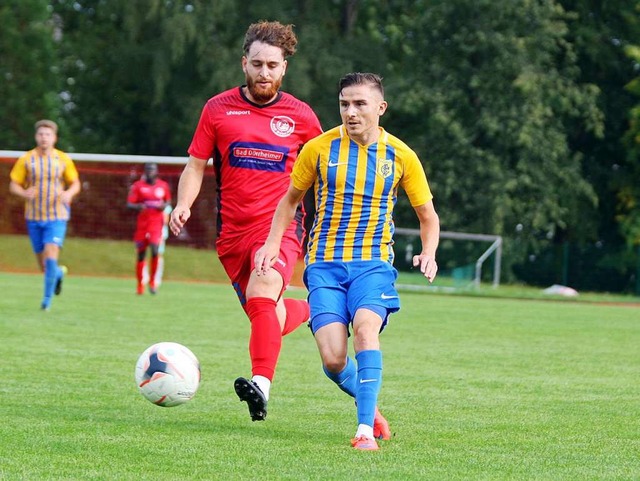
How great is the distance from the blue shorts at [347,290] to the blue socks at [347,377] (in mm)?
326

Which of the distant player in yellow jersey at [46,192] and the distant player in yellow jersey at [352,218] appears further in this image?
the distant player in yellow jersey at [46,192]

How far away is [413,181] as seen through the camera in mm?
6473

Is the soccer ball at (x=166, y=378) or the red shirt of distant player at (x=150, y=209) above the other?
the soccer ball at (x=166, y=378)

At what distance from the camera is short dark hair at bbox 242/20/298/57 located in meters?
6.95

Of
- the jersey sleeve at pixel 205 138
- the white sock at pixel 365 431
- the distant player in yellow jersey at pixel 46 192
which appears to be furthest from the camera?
the distant player in yellow jersey at pixel 46 192

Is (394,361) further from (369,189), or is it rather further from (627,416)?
(369,189)

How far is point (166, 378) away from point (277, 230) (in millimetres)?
1003

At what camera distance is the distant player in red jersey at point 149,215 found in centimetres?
2025

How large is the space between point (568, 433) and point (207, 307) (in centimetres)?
1117

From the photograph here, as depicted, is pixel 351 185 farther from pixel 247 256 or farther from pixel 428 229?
pixel 247 256

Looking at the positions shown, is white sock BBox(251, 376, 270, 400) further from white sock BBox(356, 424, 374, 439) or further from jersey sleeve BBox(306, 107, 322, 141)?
jersey sleeve BBox(306, 107, 322, 141)

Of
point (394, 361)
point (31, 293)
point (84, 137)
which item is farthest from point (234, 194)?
point (84, 137)

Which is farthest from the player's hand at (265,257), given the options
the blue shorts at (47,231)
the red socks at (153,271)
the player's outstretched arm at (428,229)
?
the red socks at (153,271)

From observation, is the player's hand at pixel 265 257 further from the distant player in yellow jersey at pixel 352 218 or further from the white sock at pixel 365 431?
the white sock at pixel 365 431
